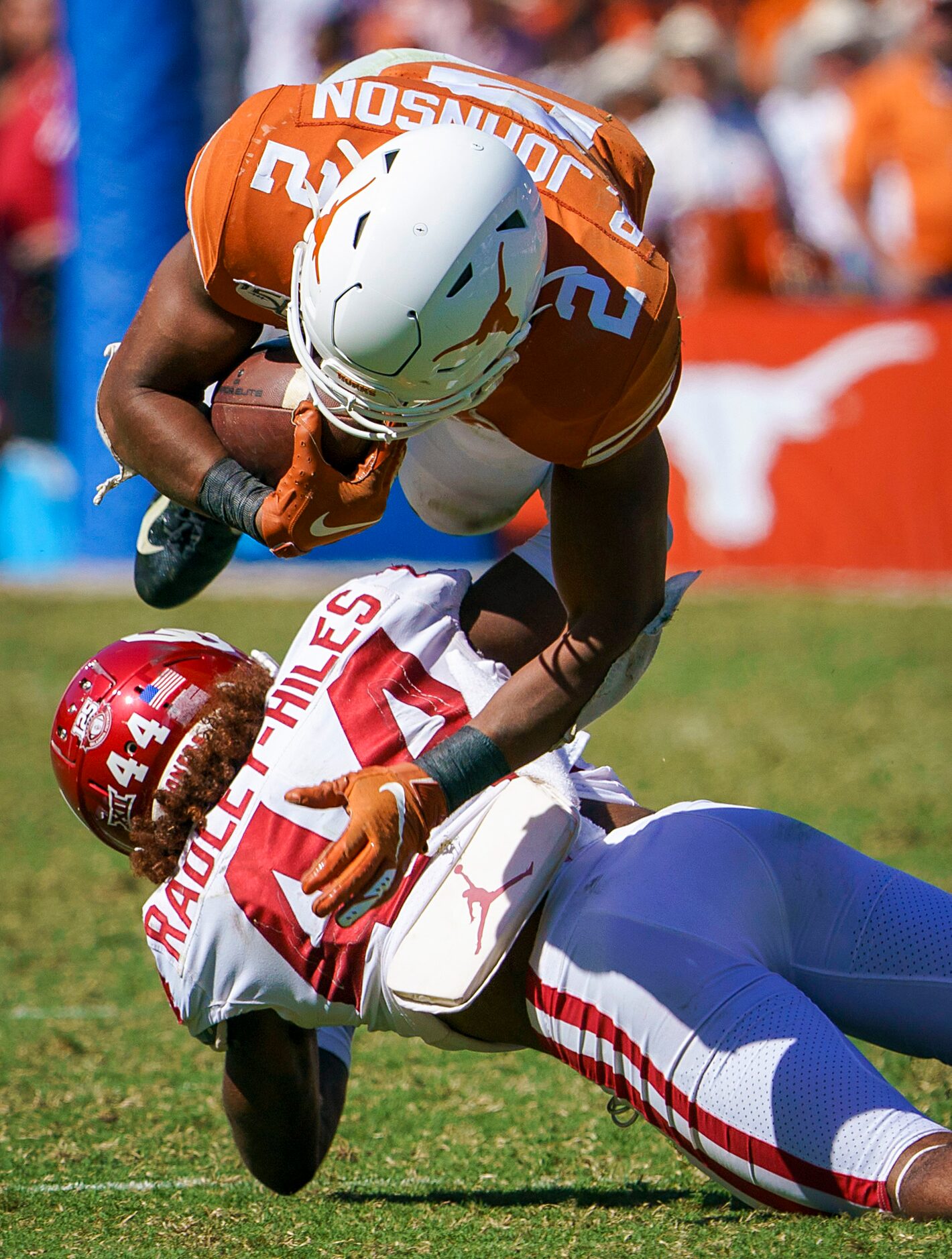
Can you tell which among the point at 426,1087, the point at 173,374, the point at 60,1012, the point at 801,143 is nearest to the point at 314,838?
the point at 173,374

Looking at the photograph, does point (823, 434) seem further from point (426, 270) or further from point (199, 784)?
point (426, 270)

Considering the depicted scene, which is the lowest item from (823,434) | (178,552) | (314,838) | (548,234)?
(314,838)

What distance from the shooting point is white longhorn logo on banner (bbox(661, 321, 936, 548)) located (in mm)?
9250

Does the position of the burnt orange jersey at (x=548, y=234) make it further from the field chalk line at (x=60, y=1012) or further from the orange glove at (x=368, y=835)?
the field chalk line at (x=60, y=1012)

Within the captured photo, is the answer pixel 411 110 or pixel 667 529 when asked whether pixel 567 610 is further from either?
pixel 411 110

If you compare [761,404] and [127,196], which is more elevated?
[127,196]

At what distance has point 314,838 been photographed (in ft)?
9.39

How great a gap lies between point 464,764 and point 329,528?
1.48 feet

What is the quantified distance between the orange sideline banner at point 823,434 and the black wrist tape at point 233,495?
6309mm

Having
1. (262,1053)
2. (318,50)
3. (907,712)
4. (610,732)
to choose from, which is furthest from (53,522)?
(262,1053)

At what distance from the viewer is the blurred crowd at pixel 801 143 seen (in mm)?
9703

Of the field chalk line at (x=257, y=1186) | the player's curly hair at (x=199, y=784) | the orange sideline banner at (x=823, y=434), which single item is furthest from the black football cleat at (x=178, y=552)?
the orange sideline banner at (x=823, y=434)

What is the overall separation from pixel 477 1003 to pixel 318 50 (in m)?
8.07

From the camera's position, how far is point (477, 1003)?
292cm
